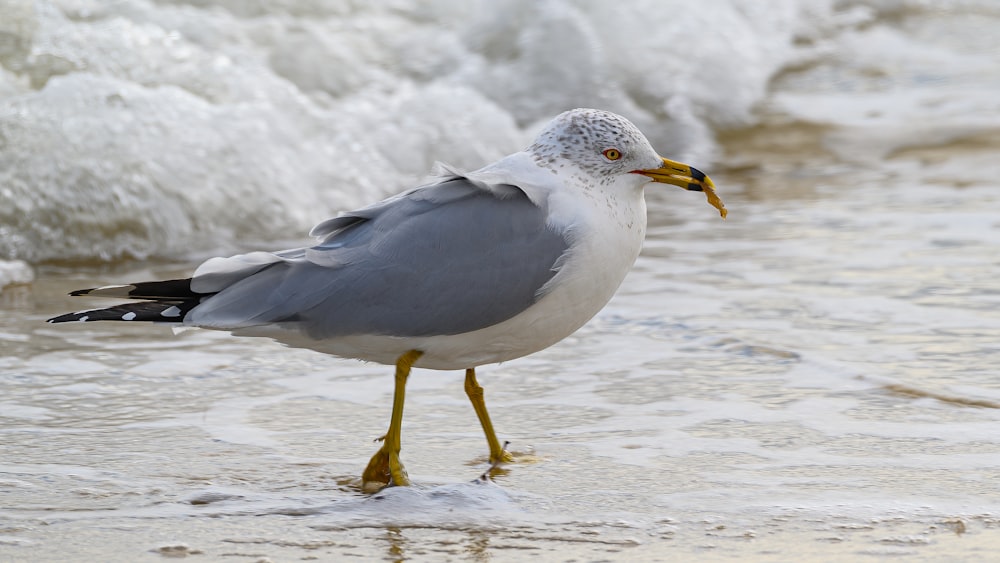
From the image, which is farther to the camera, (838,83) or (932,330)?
(838,83)

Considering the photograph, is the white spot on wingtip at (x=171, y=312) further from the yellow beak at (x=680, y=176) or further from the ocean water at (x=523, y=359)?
the yellow beak at (x=680, y=176)

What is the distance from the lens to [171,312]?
12.0ft

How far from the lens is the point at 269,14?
1115 centimetres

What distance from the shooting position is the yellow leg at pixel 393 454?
3.74 metres

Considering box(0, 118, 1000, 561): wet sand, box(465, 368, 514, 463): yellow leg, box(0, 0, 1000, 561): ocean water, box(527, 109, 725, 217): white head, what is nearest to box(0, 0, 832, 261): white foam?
box(0, 0, 1000, 561): ocean water

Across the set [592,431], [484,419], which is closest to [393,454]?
[484,419]

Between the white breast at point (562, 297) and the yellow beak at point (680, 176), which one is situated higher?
the yellow beak at point (680, 176)

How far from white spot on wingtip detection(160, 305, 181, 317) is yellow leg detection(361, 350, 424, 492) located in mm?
596

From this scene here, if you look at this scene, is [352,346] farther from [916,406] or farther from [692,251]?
[692,251]

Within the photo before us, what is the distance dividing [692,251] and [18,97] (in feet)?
12.5

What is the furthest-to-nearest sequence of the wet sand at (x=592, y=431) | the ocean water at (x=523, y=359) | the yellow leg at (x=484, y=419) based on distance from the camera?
the yellow leg at (x=484, y=419) → the ocean water at (x=523, y=359) → the wet sand at (x=592, y=431)

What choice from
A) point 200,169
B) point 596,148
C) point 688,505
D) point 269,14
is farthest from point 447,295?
point 269,14

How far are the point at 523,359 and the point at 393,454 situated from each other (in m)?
1.47

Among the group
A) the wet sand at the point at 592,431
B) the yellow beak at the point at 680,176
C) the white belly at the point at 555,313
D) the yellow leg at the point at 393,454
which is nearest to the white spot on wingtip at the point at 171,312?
the white belly at the point at 555,313
